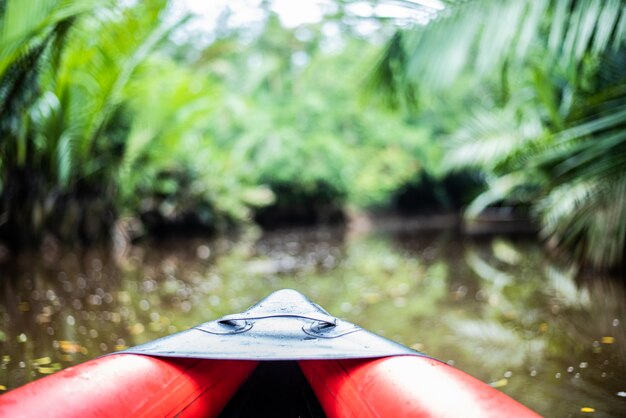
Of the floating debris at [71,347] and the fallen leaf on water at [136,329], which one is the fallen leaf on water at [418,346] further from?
the floating debris at [71,347]

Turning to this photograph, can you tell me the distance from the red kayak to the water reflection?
2.91 feet

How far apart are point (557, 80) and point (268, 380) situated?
5.78m

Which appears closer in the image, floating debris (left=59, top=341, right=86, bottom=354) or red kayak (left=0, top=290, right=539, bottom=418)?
red kayak (left=0, top=290, right=539, bottom=418)

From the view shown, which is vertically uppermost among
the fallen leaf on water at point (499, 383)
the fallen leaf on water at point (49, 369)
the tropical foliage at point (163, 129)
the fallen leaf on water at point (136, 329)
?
the tropical foliage at point (163, 129)

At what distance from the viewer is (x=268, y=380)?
2.72 metres

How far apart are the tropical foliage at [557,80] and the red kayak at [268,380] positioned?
6.39 ft

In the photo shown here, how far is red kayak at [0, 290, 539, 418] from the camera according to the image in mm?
1721

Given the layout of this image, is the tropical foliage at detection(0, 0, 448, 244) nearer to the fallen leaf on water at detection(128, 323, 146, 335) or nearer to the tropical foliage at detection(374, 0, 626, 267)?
the tropical foliage at detection(374, 0, 626, 267)

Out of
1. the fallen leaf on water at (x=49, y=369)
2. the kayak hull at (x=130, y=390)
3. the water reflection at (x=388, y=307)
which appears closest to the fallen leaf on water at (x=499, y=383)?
the water reflection at (x=388, y=307)

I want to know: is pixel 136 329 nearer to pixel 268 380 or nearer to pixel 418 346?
pixel 268 380

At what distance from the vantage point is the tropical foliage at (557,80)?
11.5 feet

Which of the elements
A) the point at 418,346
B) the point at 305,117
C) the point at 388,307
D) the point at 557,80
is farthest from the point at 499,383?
the point at 305,117

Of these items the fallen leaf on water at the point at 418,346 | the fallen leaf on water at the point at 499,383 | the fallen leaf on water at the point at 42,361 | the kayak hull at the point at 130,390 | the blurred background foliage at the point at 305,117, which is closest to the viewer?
the kayak hull at the point at 130,390

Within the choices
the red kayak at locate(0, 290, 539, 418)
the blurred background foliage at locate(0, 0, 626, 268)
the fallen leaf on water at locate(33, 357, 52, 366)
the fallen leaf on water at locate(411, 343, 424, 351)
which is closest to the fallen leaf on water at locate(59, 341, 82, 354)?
the fallen leaf on water at locate(33, 357, 52, 366)
